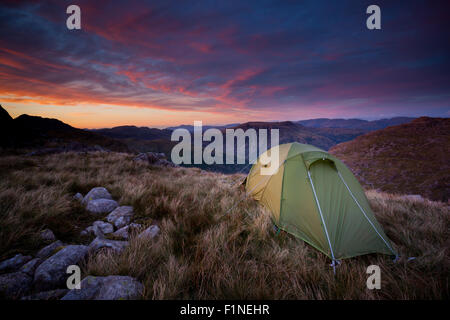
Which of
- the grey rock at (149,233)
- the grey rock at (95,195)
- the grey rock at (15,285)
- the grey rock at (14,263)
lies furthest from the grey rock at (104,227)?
the grey rock at (95,195)

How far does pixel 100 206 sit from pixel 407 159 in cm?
4196

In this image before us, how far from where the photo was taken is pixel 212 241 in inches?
106

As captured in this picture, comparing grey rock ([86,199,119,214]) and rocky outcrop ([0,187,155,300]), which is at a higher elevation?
grey rock ([86,199,119,214])

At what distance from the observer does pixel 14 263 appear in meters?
2.03

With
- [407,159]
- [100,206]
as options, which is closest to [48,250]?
[100,206]

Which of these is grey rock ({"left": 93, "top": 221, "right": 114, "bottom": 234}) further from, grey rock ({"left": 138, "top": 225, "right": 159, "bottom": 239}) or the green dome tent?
the green dome tent

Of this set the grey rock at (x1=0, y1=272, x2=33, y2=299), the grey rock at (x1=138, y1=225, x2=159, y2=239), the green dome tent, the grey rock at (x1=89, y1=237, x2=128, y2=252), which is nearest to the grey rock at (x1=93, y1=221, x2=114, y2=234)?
A: the grey rock at (x1=89, y1=237, x2=128, y2=252)

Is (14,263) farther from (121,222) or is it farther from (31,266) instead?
(121,222)

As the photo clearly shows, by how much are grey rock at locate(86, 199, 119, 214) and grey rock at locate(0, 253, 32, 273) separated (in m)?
1.55

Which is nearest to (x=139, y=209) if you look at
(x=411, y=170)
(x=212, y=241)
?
(x=212, y=241)

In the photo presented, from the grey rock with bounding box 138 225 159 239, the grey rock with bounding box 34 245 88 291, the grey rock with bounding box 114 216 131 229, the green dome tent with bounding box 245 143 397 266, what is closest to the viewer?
the grey rock with bounding box 34 245 88 291

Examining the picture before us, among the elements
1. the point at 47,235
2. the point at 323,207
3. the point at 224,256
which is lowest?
the point at 224,256

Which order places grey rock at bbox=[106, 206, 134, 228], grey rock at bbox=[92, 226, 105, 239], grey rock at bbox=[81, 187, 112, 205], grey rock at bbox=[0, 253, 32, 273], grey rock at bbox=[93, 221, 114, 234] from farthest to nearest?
grey rock at bbox=[81, 187, 112, 205]
grey rock at bbox=[106, 206, 134, 228]
grey rock at bbox=[93, 221, 114, 234]
grey rock at bbox=[92, 226, 105, 239]
grey rock at bbox=[0, 253, 32, 273]

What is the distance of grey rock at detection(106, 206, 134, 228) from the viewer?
3.38m
